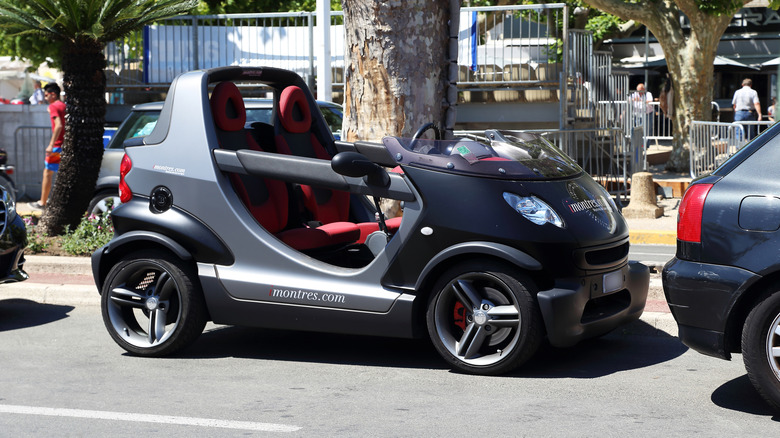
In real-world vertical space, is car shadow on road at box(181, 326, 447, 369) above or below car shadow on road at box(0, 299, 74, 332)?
below

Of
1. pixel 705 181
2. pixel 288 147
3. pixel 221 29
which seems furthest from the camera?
pixel 221 29

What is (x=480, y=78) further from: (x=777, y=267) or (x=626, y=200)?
(x=777, y=267)

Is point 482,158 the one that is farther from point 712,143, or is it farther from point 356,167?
point 712,143

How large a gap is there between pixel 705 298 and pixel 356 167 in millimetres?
1973

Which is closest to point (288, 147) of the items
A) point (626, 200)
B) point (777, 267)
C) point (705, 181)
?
point (705, 181)

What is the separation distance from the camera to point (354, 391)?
542cm

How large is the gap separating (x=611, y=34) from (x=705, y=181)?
2781cm

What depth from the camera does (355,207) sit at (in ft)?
23.9

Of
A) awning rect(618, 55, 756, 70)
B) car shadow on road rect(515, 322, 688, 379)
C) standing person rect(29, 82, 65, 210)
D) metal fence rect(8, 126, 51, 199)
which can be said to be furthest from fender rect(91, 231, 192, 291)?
awning rect(618, 55, 756, 70)

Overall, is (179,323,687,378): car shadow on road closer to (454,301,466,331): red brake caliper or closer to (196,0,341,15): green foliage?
(454,301,466,331): red brake caliper

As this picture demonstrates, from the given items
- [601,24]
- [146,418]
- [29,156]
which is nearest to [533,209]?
[146,418]

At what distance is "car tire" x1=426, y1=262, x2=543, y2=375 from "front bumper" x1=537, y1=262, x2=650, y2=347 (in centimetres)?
10

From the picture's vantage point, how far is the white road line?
4734 mm

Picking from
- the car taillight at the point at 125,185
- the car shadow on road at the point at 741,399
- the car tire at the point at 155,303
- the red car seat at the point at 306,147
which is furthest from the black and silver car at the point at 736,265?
the car taillight at the point at 125,185
